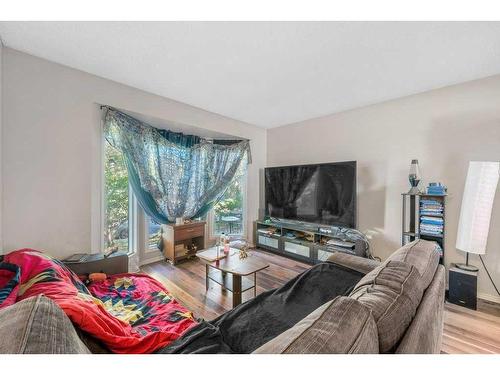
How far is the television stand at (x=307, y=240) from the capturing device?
281cm

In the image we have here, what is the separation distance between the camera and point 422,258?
3.87ft

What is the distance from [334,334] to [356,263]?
4.32ft

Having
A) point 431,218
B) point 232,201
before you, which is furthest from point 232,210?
point 431,218

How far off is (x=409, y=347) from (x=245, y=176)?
3455 millimetres

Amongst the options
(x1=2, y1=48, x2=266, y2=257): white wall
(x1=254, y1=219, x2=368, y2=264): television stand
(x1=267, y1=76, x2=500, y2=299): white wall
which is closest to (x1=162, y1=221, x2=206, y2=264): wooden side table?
(x1=2, y1=48, x2=266, y2=257): white wall

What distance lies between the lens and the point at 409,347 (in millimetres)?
646

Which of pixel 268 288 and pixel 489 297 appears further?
pixel 268 288

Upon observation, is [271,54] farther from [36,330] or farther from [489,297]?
[489,297]

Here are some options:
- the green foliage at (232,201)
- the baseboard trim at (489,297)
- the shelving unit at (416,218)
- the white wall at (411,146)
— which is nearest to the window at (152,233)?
the green foliage at (232,201)

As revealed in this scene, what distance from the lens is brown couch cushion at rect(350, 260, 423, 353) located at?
69 centimetres

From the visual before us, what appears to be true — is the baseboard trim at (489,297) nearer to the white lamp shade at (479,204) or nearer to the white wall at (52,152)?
the white lamp shade at (479,204)

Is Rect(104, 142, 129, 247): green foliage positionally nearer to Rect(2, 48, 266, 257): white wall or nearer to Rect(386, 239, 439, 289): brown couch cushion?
Rect(2, 48, 266, 257): white wall

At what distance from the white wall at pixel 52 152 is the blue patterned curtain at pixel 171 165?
235 millimetres

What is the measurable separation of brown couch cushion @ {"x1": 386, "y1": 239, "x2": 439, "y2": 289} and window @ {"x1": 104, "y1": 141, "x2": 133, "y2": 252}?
9.49ft
